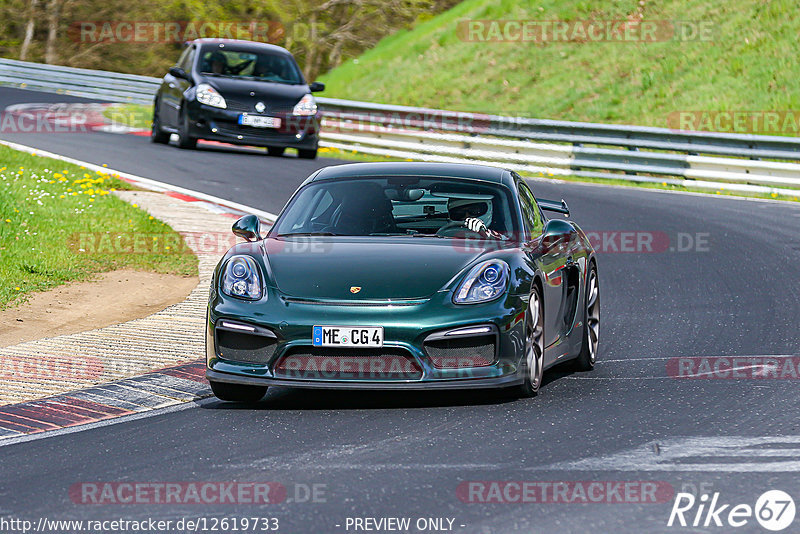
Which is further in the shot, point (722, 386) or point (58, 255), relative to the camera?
point (58, 255)

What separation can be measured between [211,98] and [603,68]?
11.3 meters

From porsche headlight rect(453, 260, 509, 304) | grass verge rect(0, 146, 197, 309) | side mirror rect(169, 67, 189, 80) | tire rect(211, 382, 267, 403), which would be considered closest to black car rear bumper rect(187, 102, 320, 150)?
side mirror rect(169, 67, 189, 80)

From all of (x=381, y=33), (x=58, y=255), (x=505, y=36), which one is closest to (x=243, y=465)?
(x=58, y=255)

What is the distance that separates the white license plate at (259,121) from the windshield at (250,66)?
106 centimetres

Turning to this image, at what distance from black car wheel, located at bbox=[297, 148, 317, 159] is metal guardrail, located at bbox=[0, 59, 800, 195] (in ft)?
7.86

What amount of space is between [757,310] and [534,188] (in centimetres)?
913

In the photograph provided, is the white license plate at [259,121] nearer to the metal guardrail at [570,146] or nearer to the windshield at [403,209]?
the metal guardrail at [570,146]

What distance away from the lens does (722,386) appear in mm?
7645

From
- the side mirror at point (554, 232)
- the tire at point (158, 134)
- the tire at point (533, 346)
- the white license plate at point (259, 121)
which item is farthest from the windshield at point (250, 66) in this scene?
the tire at point (533, 346)

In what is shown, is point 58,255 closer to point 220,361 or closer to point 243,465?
point 220,361

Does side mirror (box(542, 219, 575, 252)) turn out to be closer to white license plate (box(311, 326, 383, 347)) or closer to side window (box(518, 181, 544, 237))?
side window (box(518, 181, 544, 237))

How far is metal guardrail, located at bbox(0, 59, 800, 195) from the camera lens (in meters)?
20.2

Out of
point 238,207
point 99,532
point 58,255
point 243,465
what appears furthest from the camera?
point 238,207

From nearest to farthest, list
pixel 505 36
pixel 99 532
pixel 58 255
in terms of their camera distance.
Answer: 1. pixel 99 532
2. pixel 58 255
3. pixel 505 36
